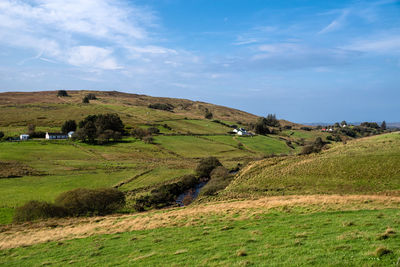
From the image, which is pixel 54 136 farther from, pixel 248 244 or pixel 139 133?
pixel 248 244

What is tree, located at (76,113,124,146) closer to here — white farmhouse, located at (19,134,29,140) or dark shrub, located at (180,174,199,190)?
white farmhouse, located at (19,134,29,140)

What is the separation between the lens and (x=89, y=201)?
3825 cm

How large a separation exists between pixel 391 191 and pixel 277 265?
1101 inches

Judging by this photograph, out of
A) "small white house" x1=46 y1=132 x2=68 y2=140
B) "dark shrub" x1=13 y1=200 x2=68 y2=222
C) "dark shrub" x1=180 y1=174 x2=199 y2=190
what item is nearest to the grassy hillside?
"dark shrub" x1=180 y1=174 x2=199 y2=190

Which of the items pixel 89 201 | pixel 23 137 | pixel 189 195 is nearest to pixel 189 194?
pixel 189 195

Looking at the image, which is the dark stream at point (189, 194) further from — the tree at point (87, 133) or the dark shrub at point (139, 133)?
the dark shrub at point (139, 133)

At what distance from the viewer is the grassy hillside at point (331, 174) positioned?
1427 inches

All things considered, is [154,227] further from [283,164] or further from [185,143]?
[185,143]

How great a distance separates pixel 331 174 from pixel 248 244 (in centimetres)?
3077

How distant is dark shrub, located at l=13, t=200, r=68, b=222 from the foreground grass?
45.6 feet

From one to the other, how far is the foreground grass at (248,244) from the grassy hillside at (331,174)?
15.3 meters

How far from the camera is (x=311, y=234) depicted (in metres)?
15.8

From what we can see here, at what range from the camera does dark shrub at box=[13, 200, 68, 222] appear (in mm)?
33031

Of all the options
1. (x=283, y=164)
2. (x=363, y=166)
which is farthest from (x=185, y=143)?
(x=363, y=166)
